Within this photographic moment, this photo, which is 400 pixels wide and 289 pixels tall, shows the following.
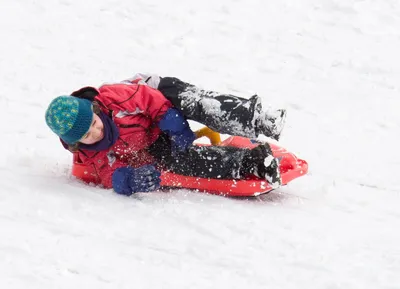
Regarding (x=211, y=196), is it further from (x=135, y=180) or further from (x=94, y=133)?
(x=94, y=133)

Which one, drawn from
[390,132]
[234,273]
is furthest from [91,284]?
[390,132]

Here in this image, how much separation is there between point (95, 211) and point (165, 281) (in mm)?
885

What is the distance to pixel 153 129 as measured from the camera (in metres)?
4.53

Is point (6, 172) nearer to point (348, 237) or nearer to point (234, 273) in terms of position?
point (234, 273)

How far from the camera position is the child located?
4.09 m

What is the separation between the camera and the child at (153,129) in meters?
4.09

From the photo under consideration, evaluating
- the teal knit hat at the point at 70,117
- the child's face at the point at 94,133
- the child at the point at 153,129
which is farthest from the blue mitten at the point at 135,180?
the teal knit hat at the point at 70,117

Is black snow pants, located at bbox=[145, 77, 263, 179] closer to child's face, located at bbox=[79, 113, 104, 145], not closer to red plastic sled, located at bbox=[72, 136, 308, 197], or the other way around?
red plastic sled, located at bbox=[72, 136, 308, 197]

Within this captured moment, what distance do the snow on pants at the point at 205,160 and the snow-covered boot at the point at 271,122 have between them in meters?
0.35

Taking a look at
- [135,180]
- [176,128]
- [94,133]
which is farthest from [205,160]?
[94,133]

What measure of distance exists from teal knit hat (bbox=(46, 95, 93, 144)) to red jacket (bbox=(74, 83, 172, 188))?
0.24 m

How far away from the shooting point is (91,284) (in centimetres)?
317

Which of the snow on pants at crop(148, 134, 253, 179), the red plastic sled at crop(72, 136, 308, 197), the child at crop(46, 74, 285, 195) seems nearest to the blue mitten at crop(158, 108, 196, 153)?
the child at crop(46, 74, 285, 195)

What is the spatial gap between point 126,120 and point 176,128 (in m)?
0.32
